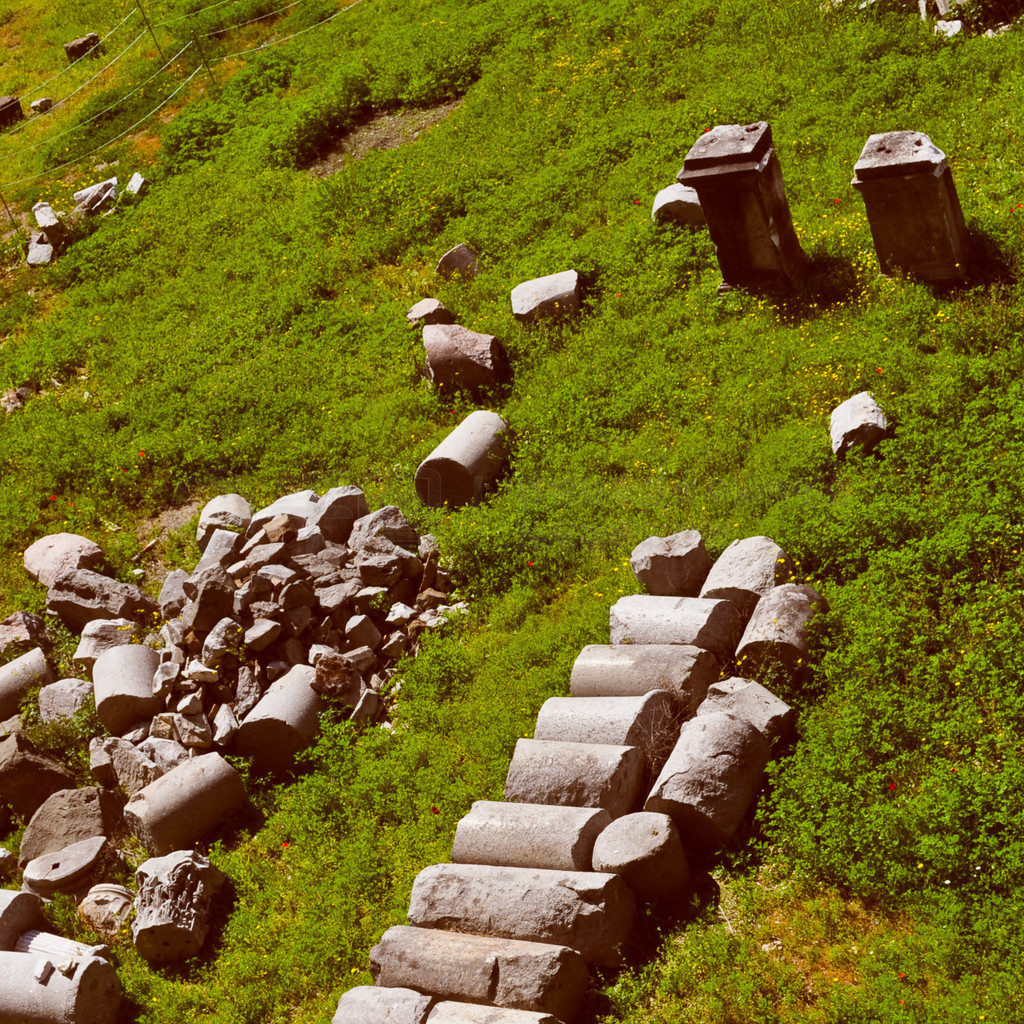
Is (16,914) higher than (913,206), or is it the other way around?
(913,206)

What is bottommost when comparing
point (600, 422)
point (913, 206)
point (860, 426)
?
A: point (600, 422)


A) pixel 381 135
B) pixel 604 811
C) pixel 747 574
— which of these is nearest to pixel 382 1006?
pixel 604 811

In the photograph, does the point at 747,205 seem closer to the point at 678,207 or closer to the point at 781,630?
the point at 678,207

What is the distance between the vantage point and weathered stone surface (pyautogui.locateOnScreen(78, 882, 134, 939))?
850 cm

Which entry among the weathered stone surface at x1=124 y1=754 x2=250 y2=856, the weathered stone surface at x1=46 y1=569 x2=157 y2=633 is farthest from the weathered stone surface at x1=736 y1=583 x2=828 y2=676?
the weathered stone surface at x1=46 y1=569 x2=157 y2=633

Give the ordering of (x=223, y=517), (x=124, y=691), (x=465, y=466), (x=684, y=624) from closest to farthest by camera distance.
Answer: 1. (x=684, y=624)
2. (x=124, y=691)
3. (x=465, y=466)
4. (x=223, y=517)

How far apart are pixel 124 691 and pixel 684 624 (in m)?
5.08

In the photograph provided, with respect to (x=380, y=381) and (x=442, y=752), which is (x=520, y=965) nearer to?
(x=442, y=752)

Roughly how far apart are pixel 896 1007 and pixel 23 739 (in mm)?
7753

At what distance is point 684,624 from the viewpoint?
8430 millimetres

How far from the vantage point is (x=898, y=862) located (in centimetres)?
646

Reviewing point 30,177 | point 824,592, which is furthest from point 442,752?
point 30,177

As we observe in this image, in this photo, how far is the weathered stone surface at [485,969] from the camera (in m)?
6.53

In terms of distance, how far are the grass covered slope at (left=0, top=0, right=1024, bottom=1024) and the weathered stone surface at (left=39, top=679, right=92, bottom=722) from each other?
1941 mm
